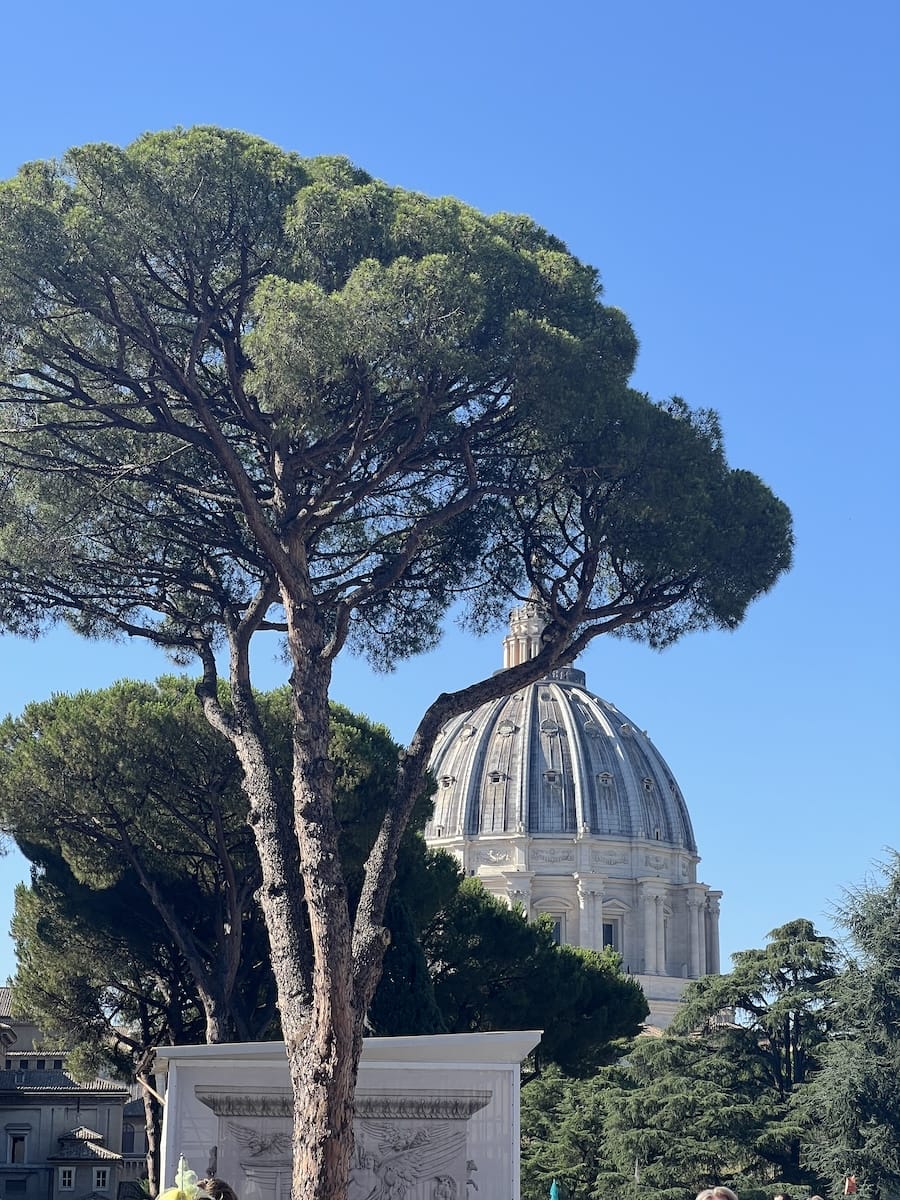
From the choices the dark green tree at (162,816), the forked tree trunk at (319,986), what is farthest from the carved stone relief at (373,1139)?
the dark green tree at (162,816)

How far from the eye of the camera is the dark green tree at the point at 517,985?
24.8 meters

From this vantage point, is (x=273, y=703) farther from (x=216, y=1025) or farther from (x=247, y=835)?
(x=216, y=1025)

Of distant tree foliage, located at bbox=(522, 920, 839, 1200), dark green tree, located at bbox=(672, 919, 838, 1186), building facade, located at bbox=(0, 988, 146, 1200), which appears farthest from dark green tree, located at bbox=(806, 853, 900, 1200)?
building facade, located at bbox=(0, 988, 146, 1200)

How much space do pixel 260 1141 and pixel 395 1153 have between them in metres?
1.02

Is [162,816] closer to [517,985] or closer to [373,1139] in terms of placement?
[373,1139]

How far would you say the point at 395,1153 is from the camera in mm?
13336

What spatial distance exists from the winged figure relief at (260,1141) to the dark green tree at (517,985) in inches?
414

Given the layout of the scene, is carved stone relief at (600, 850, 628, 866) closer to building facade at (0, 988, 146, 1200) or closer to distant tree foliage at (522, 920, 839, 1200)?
distant tree foliage at (522, 920, 839, 1200)

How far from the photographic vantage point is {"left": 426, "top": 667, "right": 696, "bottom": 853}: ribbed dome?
87000 mm

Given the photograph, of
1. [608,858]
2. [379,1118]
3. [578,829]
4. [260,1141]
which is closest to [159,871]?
[260,1141]

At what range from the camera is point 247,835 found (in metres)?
18.7

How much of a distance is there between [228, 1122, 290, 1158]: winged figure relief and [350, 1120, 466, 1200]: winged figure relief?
566 mm

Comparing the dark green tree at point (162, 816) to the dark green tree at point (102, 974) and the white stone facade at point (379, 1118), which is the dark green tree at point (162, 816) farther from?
the white stone facade at point (379, 1118)

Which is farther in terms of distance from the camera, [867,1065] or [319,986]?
[867,1065]
